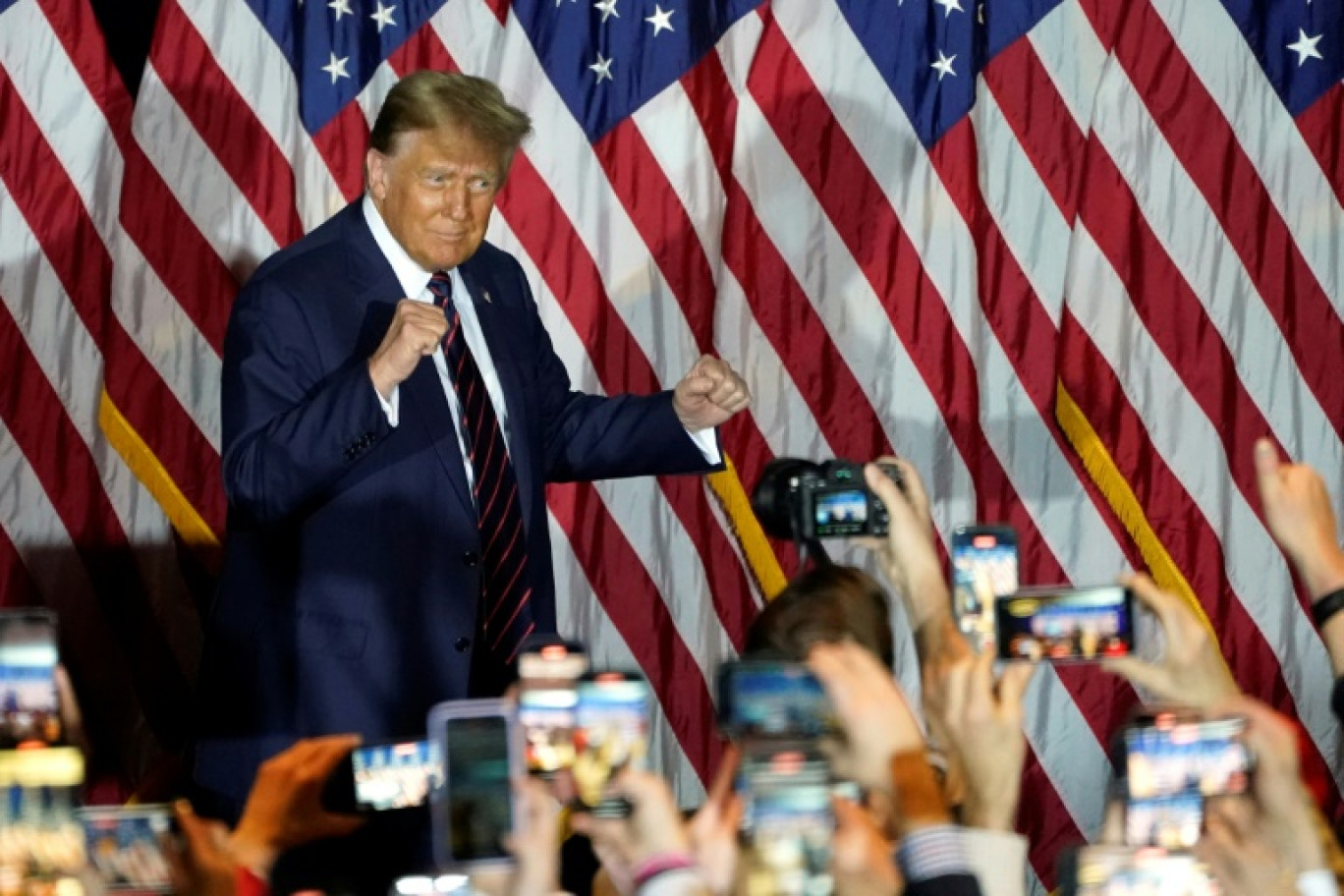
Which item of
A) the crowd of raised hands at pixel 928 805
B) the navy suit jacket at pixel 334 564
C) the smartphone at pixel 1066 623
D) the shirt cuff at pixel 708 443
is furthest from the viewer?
the shirt cuff at pixel 708 443

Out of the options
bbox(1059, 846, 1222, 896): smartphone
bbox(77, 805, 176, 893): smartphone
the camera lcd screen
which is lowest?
bbox(1059, 846, 1222, 896): smartphone

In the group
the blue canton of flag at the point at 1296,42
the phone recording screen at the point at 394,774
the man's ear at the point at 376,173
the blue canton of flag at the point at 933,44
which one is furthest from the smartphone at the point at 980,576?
the blue canton of flag at the point at 1296,42

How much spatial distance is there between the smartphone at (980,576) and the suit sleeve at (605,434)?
3.67 ft

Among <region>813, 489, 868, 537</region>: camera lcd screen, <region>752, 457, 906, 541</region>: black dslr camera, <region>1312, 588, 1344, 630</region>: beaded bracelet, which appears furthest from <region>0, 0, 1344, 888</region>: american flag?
<region>1312, 588, 1344, 630</region>: beaded bracelet

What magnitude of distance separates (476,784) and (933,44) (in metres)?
2.96

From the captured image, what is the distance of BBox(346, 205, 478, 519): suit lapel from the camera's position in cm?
347

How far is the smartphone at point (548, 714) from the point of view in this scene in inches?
77.1

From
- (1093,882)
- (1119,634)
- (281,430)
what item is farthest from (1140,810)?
(281,430)

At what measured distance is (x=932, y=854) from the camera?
181 cm

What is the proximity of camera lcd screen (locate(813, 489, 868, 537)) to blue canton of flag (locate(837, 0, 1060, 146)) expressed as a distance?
185cm

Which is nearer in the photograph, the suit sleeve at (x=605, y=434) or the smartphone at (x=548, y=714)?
the smartphone at (x=548, y=714)

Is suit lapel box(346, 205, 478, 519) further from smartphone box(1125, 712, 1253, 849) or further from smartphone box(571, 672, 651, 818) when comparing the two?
smartphone box(1125, 712, 1253, 849)

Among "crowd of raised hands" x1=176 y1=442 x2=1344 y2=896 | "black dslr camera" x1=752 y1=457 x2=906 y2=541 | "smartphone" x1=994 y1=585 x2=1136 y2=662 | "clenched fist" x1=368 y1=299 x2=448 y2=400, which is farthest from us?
"clenched fist" x1=368 y1=299 x2=448 y2=400

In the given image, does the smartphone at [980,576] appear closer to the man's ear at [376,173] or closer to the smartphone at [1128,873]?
the smartphone at [1128,873]
